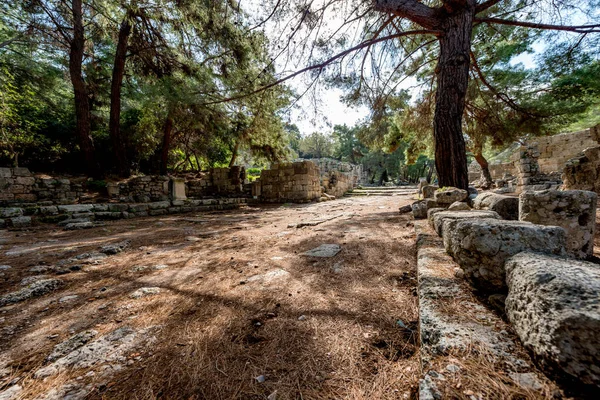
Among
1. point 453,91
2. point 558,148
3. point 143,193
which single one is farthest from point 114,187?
point 558,148

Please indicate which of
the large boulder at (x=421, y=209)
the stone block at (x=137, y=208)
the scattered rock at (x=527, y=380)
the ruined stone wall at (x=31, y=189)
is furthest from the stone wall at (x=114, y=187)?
the scattered rock at (x=527, y=380)

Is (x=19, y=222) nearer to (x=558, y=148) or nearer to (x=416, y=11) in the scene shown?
(x=416, y=11)

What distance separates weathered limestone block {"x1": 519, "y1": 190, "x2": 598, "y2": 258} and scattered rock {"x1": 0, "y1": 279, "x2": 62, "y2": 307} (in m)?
3.62

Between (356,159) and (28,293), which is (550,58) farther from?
(356,159)

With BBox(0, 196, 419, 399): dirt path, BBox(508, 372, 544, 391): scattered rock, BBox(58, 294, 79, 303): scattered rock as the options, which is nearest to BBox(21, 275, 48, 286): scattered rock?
BBox(0, 196, 419, 399): dirt path

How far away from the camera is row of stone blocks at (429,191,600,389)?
54 cm

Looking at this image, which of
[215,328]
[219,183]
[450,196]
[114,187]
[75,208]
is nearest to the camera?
[215,328]

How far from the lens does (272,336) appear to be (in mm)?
1118

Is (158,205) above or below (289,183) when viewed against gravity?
below

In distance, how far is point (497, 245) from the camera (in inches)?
38.6

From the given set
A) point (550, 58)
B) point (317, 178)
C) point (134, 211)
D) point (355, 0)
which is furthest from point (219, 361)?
point (317, 178)

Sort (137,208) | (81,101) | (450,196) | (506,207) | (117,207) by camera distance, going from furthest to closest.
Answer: (81,101) < (137,208) < (117,207) < (450,196) < (506,207)

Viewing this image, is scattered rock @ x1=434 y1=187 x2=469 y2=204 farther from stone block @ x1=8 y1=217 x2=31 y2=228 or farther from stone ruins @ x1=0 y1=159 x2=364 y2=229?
stone block @ x1=8 y1=217 x2=31 y2=228

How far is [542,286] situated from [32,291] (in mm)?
2883
